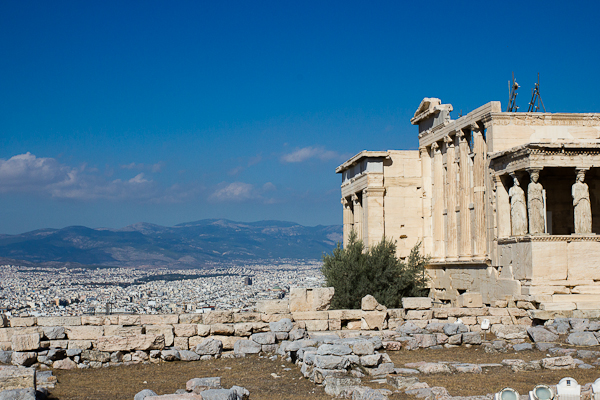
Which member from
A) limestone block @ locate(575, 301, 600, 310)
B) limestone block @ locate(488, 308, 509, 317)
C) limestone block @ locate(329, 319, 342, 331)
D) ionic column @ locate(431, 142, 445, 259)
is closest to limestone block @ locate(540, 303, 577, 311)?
limestone block @ locate(575, 301, 600, 310)

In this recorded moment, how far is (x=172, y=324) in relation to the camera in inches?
548

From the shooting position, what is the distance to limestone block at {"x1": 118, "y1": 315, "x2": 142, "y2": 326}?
14.0 metres

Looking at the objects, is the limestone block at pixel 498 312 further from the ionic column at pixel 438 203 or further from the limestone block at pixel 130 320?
the limestone block at pixel 130 320

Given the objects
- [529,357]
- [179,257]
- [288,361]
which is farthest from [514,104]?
[179,257]

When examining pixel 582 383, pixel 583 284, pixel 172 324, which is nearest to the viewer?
pixel 582 383

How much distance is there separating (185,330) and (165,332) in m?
0.40

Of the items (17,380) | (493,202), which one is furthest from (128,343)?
(493,202)

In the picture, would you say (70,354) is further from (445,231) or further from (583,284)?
(445,231)

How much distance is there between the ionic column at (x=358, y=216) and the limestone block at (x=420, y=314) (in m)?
10.5

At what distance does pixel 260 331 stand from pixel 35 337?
169 inches

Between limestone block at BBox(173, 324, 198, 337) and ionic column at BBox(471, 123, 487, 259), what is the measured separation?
1005cm

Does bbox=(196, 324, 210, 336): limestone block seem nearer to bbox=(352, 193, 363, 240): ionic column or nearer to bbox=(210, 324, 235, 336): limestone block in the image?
bbox=(210, 324, 235, 336): limestone block

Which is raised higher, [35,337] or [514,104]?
[514,104]

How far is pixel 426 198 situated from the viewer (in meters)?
25.0
